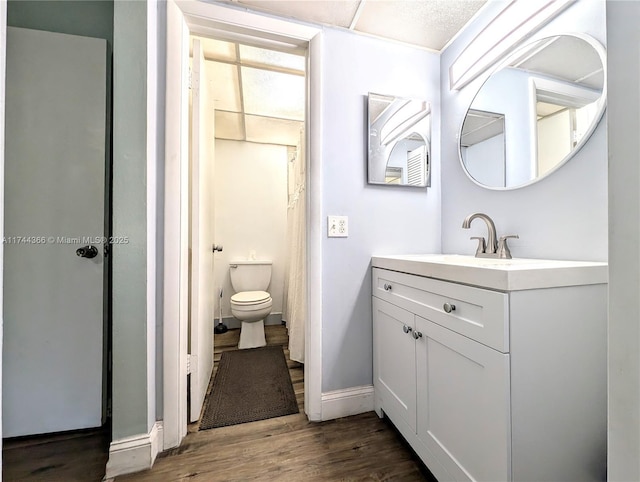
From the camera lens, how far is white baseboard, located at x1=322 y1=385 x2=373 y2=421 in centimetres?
140

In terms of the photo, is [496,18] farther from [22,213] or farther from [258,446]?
[22,213]

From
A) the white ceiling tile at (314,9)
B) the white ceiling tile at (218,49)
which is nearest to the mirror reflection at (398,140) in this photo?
the white ceiling tile at (314,9)

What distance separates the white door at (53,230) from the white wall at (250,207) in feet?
5.38

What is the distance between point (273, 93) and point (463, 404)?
2318 mm

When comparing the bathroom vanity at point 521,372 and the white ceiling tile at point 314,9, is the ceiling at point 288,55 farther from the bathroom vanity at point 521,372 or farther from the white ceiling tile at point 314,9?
the bathroom vanity at point 521,372

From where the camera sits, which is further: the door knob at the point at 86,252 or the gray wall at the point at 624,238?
the door knob at the point at 86,252

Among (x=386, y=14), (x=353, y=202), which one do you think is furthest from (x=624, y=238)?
(x=386, y=14)

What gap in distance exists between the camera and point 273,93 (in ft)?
7.04

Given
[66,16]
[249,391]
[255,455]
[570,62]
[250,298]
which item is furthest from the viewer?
[250,298]

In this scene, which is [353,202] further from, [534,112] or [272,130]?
[272,130]

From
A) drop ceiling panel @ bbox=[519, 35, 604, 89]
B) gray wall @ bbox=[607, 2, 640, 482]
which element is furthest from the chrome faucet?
gray wall @ bbox=[607, 2, 640, 482]

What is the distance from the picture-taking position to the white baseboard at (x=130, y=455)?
1057 mm

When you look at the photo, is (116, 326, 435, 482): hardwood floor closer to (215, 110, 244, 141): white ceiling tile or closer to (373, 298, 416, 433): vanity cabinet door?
(373, 298, 416, 433): vanity cabinet door

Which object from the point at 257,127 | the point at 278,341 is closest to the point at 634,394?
the point at 278,341
